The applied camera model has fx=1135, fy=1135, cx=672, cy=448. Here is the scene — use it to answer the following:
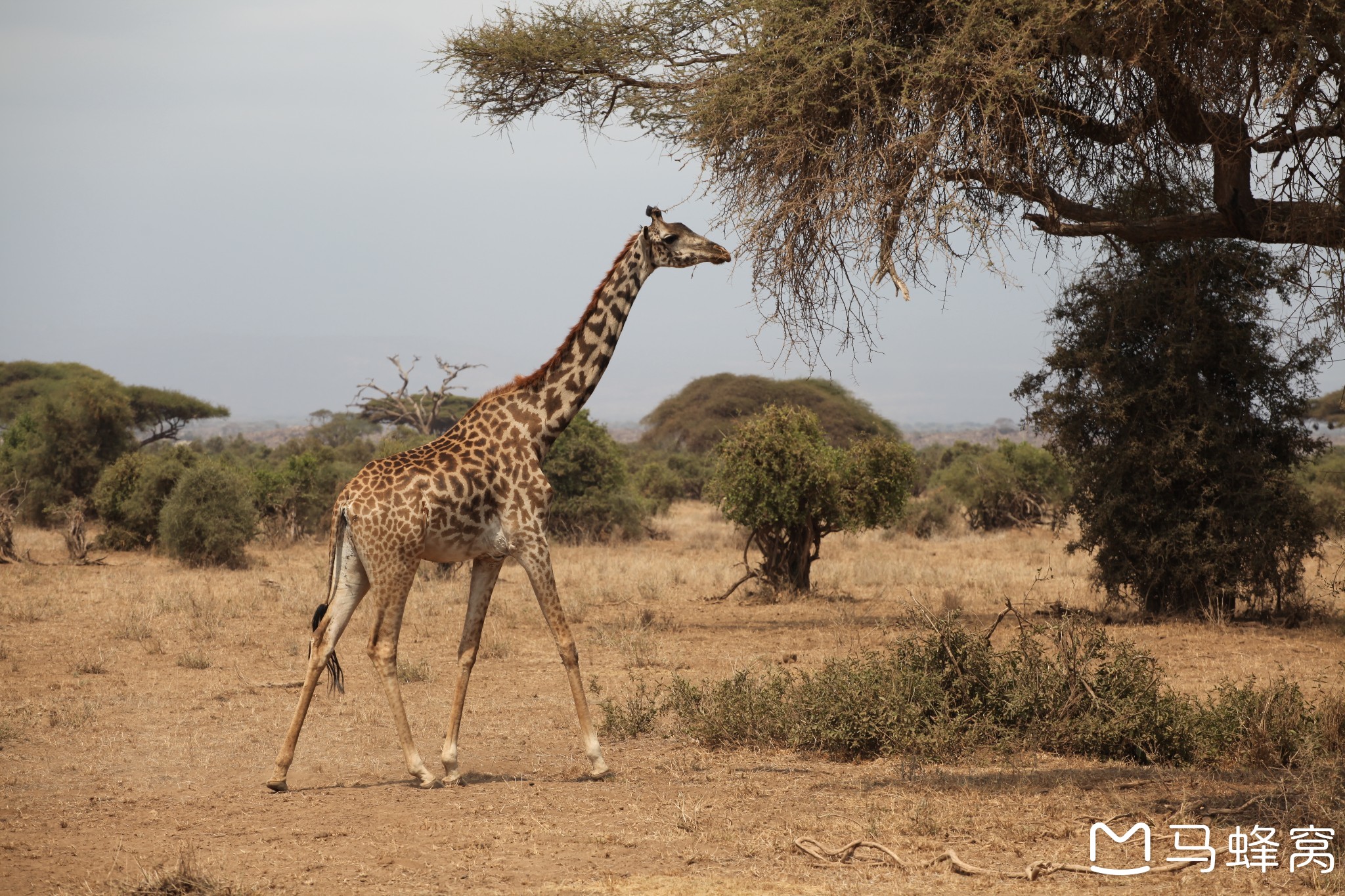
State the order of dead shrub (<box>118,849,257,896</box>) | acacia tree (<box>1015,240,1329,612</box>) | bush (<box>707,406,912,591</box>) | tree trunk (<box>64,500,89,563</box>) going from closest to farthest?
dead shrub (<box>118,849,257,896</box>) → acacia tree (<box>1015,240,1329,612</box>) → bush (<box>707,406,912,591</box>) → tree trunk (<box>64,500,89,563</box>)

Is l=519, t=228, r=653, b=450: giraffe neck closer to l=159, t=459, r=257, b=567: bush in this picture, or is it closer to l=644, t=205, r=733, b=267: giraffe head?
l=644, t=205, r=733, b=267: giraffe head

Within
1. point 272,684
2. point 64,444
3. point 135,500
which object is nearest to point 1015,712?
point 272,684

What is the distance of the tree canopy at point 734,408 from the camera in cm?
4806

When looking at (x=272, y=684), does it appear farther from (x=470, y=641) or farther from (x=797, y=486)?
(x=797, y=486)

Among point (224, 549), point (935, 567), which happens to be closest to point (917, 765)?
point (935, 567)

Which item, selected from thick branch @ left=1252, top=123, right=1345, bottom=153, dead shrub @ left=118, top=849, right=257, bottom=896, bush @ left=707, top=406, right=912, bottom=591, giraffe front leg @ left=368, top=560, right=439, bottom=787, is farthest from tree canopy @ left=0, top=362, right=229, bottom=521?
thick branch @ left=1252, top=123, right=1345, bottom=153

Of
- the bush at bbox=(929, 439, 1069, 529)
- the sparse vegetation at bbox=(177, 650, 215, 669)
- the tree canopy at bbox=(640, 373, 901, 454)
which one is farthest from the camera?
the tree canopy at bbox=(640, 373, 901, 454)

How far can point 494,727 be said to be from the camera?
9188 mm

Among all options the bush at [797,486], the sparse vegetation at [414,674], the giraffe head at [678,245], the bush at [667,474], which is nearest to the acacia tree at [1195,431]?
the bush at [797,486]

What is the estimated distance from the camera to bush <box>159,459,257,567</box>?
65.3 feet

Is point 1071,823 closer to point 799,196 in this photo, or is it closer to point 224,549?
point 799,196

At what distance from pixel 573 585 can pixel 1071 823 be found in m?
13.0

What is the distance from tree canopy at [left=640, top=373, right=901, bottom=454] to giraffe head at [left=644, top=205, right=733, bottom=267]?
38350mm

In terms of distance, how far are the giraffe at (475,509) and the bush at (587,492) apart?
18.3 m
